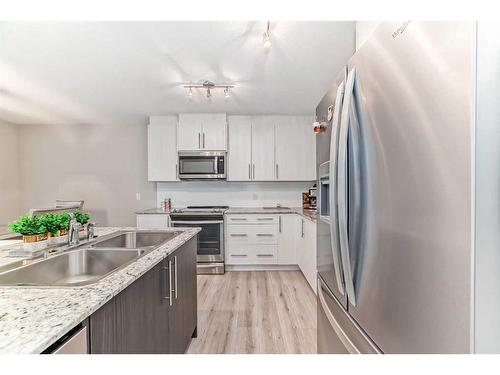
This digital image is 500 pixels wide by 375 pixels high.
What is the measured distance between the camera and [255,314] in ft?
8.46

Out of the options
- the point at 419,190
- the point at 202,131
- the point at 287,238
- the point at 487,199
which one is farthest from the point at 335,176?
the point at 202,131

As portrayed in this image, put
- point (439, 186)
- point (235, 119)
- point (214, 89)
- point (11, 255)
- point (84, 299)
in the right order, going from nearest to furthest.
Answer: point (439, 186) < point (84, 299) < point (11, 255) < point (214, 89) < point (235, 119)

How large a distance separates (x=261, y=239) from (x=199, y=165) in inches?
56.0

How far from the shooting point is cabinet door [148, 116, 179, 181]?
4238mm

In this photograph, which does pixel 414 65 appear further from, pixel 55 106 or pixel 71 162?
pixel 71 162

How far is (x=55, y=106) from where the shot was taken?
3902 millimetres

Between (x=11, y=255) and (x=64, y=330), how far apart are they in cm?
103

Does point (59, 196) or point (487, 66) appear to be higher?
point (487, 66)

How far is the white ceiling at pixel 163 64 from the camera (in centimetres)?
203

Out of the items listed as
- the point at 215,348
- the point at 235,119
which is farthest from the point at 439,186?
the point at 235,119

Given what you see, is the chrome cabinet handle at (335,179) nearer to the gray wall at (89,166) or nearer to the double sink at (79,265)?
the double sink at (79,265)

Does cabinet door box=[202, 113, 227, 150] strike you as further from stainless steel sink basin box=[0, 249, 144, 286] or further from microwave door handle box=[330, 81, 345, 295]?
microwave door handle box=[330, 81, 345, 295]

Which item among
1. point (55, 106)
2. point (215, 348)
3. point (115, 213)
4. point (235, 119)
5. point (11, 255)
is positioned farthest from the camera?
point (115, 213)

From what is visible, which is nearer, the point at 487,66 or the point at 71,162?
the point at 487,66
